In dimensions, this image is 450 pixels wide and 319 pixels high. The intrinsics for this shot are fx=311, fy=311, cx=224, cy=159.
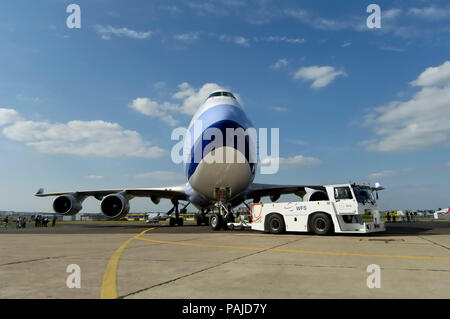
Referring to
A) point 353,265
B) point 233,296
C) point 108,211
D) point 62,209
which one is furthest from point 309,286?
point 62,209

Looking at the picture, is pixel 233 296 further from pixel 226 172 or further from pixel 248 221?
pixel 248 221

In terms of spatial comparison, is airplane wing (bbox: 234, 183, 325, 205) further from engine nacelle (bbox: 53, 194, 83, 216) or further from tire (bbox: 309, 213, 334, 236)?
engine nacelle (bbox: 53, 194, 83, 216)

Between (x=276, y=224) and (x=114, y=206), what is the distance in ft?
40.3

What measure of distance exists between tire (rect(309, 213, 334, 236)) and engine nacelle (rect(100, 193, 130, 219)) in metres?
13.3

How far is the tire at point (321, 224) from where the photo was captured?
42.4 feet

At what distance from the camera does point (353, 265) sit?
5688 mm

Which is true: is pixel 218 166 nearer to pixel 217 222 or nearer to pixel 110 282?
pixel 217 222

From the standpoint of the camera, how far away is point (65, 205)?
23.9 m

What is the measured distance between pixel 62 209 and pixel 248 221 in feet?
49.9

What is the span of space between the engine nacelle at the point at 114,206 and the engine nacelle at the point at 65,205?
4.01 m

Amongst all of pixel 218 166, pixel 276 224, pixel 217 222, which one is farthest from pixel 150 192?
pixel 276 224

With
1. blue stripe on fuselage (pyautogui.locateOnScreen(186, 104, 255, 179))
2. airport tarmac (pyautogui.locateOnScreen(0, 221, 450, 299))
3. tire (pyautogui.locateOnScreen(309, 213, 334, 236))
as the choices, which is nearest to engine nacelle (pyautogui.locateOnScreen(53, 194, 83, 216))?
blue stripe on fuselage (pyautogui.locateOnScreen(186, 104, 255, 179))

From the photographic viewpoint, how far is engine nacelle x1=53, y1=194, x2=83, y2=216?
23.5m

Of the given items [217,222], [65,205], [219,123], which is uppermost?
[219,123]
